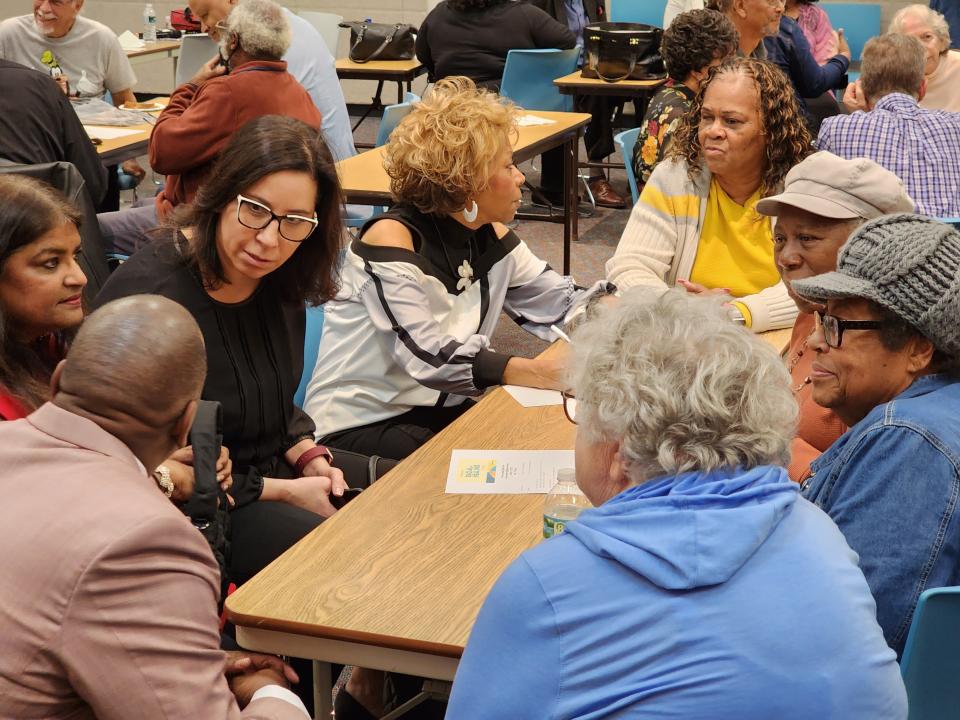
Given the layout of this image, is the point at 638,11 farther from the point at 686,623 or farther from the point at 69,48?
the point at 686,623

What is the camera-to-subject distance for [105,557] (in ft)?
4.12

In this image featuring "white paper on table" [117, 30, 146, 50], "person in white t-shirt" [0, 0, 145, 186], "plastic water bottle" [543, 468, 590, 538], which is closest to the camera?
"plastic water bottle" [543, 468, 590, 538]

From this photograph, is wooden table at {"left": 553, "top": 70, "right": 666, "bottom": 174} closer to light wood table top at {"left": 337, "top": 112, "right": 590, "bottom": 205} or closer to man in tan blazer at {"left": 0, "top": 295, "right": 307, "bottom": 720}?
light wood table top at {"left": 337, "top": 112, "right": 590, "bottom": 205}

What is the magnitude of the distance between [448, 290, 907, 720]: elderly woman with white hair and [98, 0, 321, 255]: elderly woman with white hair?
298 cm

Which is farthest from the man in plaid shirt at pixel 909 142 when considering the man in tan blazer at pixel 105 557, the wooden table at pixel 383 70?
the wooden table at pixel 383 70

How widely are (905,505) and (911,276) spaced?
0.37 metres

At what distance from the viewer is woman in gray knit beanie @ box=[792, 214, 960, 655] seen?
163cm

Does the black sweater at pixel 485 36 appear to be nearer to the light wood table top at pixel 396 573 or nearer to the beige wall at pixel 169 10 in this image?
the beige wall at pixel 169 10

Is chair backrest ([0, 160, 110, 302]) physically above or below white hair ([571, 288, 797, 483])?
below

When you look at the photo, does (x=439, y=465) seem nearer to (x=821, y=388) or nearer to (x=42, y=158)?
(x=821, y=388)

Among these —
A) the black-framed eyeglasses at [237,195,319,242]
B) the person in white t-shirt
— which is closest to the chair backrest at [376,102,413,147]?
the person in white t-shirt

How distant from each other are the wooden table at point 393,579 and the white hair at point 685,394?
538 mm

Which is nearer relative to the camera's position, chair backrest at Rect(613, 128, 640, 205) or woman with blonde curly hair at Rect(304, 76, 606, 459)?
woman with blonde curly hair at Rect(304, 76, 606, 459)

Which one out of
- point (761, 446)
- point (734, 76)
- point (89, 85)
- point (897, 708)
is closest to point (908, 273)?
point (761, 446)
